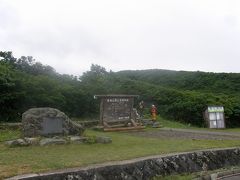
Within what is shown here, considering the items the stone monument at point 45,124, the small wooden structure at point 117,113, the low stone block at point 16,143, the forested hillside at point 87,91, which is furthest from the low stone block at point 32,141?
the small wooden structure at point 117,113

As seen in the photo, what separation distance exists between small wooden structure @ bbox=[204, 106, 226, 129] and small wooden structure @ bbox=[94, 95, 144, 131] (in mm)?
4236

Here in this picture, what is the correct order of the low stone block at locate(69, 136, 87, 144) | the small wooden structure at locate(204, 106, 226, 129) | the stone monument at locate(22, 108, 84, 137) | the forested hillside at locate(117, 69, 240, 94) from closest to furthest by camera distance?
the low stone block at locate(69, 136, 87, 144), the stone monument at locate(22, 108, 84, 137), the small wooden structure at locate(204, 106, 226, 129), the forested hillside at locate(117, 69, 240, 94)

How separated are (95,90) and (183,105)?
5.53 m

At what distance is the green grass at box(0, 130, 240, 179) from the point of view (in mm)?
6914

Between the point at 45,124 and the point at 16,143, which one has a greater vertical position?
the point at 45,124

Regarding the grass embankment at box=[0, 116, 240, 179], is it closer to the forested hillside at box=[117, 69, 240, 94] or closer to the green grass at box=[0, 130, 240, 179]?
the green grass at box=[0, 130, 240, 179]

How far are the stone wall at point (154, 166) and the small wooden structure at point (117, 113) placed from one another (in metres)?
6.86

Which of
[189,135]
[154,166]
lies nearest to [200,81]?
[189,135]

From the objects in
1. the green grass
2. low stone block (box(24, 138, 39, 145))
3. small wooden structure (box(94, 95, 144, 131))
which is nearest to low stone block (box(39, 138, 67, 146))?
low stone block (box(24, 138, 39, 145))

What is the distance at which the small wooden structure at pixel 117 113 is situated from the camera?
53.7ft

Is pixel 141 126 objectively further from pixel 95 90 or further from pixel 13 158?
pixel 13 158

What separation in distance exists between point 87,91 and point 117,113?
206 cm

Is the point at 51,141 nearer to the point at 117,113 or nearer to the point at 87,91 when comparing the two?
the point at 117,113

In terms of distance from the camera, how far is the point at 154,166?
7.95 m
